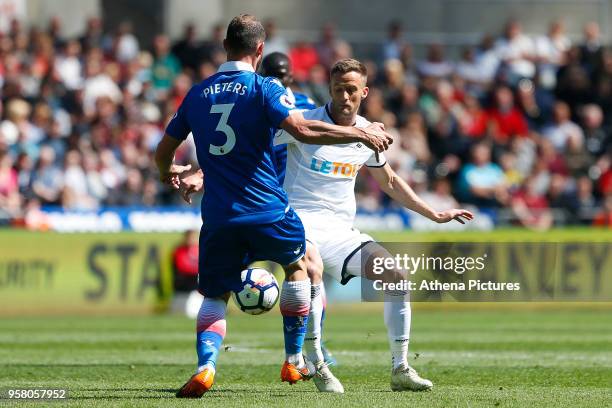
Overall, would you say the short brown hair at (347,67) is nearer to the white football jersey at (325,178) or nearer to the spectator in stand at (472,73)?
the white football jersey at (325,178)

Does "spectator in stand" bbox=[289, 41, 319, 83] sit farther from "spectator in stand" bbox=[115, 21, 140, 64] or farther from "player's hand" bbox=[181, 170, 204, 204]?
"player's hand" bbox=[181, 170, 204, 204]

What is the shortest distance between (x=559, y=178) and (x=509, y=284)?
8.99 metres

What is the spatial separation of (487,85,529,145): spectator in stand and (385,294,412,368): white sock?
15.0 meters

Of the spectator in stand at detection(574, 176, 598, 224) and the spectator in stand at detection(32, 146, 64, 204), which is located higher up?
the spectator in stand at detection(32, 146, 64, 204)

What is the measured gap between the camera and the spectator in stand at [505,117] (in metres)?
23.9

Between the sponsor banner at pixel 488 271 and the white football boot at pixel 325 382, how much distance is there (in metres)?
0.70

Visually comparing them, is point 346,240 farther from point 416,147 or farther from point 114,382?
point 416,147

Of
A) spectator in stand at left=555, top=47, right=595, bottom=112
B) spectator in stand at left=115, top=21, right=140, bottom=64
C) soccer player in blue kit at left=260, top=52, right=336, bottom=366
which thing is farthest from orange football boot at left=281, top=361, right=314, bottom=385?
spectator in stand at left=555, top=47, right=595, bottom=112

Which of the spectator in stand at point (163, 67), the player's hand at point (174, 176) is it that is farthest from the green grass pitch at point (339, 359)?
the spectator in stand at point (163, 67)

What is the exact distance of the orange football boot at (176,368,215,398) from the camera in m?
8.20

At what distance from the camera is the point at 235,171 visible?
27.2ft

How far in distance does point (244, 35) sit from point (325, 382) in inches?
96.4

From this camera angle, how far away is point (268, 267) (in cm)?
1953

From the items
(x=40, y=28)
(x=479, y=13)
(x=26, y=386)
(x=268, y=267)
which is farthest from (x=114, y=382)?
(x=479, y=13)
